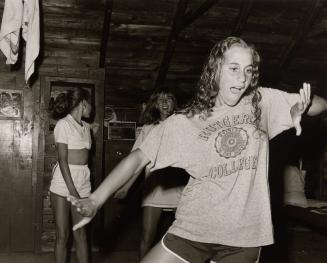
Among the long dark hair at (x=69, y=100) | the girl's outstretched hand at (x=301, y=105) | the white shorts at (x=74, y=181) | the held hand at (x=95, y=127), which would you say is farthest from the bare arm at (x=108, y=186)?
the held hand at (x=95, y=127)

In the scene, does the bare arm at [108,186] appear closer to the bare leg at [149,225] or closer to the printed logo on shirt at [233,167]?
the printed logo on shirt at [233,167]

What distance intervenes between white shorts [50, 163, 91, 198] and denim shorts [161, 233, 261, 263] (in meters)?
2.23

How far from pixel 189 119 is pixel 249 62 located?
431mm

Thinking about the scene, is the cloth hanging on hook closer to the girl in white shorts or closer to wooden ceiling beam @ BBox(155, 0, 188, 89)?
the girl in white shorts

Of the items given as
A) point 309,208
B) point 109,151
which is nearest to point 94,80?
point 109,151

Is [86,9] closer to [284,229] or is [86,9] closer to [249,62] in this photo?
[249,62]

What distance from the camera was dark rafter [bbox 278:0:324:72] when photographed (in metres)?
5.21

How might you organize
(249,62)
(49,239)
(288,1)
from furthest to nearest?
(49,239) → (288,1) → (249,62)

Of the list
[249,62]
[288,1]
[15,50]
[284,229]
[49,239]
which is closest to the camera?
[249,62]

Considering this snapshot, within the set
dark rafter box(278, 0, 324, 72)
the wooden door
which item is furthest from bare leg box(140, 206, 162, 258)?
dark rafter box(278, 0, 324, 72)

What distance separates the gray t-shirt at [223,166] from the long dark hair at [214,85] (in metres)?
0.04

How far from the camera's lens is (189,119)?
7.43 feet

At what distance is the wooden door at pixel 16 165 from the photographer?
18.9 ft

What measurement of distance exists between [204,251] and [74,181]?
8.02 feet
